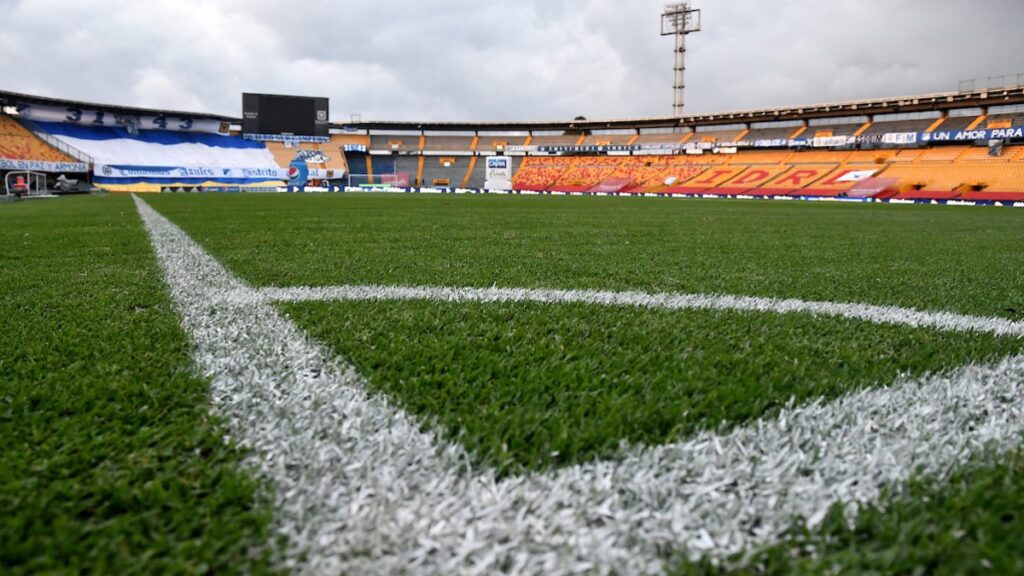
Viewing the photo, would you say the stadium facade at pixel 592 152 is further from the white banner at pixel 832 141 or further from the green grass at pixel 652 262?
the green grass at pixel 652 262

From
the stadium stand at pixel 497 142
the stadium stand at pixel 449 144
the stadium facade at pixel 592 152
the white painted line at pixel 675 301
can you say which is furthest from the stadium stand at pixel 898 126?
the white painted line at pixel 675 301

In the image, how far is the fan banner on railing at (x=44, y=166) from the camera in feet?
83.5

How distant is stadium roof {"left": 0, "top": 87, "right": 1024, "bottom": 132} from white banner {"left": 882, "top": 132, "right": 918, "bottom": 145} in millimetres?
1903

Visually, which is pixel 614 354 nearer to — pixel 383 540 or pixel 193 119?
pixel 383 540

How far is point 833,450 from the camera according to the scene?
0.90 meters

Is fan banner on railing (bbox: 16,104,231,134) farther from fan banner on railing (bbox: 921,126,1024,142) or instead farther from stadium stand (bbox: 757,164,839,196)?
fan banner on railing (bbox: 921,126,1024,142)

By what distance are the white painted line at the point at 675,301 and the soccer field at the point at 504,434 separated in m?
0.02

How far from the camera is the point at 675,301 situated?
7.00 feet

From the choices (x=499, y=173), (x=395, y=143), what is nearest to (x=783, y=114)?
(x=499, y=173)

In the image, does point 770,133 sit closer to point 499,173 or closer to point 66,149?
point 499,173

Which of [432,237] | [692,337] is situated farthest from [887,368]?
[432,237]

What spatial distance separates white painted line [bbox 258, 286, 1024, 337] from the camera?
185 centimetres

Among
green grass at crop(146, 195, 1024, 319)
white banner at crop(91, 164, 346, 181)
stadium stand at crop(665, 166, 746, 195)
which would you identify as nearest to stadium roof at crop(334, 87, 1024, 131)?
stadium stand at crop(665, 166, 746, 195)

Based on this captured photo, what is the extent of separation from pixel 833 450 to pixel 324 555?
768 mm
